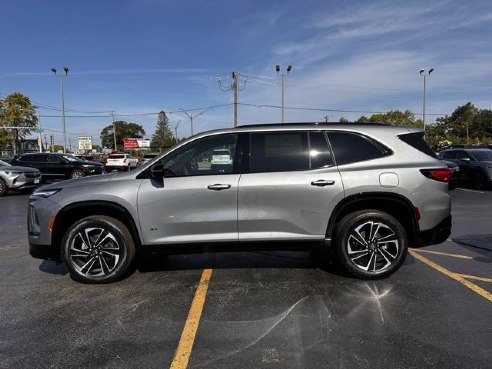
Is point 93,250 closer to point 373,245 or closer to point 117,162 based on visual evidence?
point 373,245

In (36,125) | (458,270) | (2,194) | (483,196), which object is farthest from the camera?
(36,125)

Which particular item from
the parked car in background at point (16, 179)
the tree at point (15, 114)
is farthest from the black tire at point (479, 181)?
the tree at point (15, 114)

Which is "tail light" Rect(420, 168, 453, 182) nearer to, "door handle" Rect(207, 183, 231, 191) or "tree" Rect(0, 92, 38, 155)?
"door handle" Rect(207, 183, 231, 191)

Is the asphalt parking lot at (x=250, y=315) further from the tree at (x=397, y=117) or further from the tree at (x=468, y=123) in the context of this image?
the tree at (x=468, y=123)

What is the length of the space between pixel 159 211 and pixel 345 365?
2695mm

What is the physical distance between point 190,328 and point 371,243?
2.40 metres

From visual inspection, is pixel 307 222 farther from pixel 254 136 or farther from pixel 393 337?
pixel 393 337

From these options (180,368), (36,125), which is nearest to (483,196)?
(180,368)

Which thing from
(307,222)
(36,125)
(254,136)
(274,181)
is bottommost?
(307,222)

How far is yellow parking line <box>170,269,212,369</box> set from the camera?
3.46m

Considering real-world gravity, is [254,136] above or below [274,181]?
above

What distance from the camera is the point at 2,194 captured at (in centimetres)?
1720

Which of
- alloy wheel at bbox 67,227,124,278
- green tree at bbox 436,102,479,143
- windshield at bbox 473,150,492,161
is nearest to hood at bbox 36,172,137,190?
alloy wheel at bbox 67,227,124,278

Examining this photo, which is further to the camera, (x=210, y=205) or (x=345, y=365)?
(x=210, y=205)
